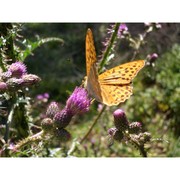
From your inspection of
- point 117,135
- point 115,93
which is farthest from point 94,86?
point 117,135

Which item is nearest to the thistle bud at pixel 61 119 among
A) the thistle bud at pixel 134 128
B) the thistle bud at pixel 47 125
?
the thistle bud at pixel 47 125

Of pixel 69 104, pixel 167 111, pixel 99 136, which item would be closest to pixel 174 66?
pixel 167 111

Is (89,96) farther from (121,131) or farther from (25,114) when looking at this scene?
(25,114)

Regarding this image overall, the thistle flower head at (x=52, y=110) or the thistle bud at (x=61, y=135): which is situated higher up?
the thistle flower head at (x=52, y=110)

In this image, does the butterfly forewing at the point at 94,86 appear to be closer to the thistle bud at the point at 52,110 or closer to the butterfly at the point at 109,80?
the butterfly at the point at 109,80

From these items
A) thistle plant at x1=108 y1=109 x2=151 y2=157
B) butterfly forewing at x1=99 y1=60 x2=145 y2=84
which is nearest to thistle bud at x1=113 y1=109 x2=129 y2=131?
thistle plant at x1=108 y1=109 x2=151 y2=157

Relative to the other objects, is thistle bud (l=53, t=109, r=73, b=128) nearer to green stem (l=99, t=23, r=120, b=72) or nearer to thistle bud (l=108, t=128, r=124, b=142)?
thistle bud (l=108, t=128, r=124, b=142)

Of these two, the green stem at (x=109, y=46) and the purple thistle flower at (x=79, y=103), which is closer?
the purple thistle flower at (x=79, y=103)
